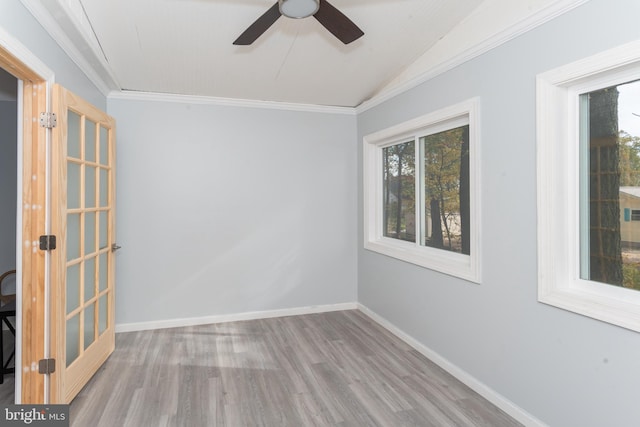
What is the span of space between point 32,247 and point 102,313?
1034 millimetres

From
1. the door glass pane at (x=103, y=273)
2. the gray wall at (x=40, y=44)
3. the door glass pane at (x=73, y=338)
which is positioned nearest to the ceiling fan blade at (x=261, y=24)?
the gray wall at (x=40, y=44)

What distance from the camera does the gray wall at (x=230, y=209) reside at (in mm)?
3584

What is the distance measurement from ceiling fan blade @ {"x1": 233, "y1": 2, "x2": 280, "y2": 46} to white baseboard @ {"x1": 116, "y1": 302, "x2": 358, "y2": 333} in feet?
8.94

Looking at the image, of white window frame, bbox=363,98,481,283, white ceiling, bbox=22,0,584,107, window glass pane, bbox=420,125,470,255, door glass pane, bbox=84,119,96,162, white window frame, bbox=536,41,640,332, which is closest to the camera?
white window frame, bbox=536,41,640,332

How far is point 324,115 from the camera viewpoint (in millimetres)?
4168

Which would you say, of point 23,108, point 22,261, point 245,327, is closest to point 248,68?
point 23,108

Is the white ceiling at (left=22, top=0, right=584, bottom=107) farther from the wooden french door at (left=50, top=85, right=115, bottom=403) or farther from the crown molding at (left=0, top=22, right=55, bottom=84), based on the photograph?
the wooden french door at (left=50, top=85, right=115, bottom=403)

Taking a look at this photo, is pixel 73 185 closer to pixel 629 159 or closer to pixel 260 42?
pixel 260 42

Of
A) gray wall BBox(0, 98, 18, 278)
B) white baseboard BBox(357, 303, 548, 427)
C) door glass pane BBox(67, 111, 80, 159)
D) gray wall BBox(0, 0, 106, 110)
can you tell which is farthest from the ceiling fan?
gray wall BBox(0, 98, 18, 278)

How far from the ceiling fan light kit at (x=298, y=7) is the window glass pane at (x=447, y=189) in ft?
4.71

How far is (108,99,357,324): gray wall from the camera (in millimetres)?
3584

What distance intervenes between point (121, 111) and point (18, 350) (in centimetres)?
230

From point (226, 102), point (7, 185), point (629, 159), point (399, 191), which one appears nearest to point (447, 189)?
point (399, 191)

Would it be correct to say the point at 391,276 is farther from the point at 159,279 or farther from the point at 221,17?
the point at 221,17
